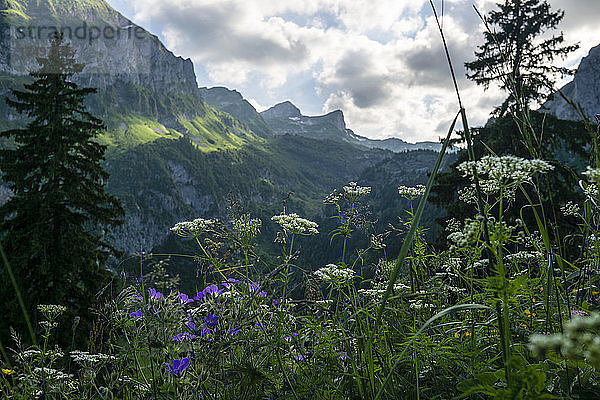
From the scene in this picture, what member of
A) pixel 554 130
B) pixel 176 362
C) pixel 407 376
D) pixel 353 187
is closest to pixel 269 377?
pixel 176 362

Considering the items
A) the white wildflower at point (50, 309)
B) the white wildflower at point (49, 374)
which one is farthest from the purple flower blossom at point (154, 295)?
the white wildflower at point (50, 309)

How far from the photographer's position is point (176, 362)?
6.91 ft

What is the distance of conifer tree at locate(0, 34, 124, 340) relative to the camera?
691 inches

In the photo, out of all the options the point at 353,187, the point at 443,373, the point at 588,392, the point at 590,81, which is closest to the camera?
the point at 588,392

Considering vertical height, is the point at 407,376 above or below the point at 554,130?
below

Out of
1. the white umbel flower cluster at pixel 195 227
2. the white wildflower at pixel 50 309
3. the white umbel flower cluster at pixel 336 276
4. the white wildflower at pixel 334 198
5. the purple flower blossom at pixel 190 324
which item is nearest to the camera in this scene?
the purple flower blossom at pixel 190 324

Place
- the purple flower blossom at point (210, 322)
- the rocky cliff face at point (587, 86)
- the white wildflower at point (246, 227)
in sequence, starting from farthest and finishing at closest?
1. the rocky cliff face at point (587, 86)
2. the white wildflower at point (246, 227)
3. the purple flower blossom at point (210, 322)

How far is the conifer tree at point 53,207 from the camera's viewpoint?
17.5 meters

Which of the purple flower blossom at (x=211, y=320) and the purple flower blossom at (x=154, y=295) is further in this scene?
the purple flower blossom at (x=154, y=295)

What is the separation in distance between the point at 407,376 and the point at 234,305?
1068 mm

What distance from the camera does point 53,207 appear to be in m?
18.8

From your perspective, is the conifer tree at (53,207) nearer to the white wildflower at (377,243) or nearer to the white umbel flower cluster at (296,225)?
the white umbel flower cluster at (296,225)

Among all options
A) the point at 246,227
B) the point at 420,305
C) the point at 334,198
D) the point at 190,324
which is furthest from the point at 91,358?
the point at 334,198

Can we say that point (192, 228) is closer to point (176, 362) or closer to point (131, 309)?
point (131, 309)
